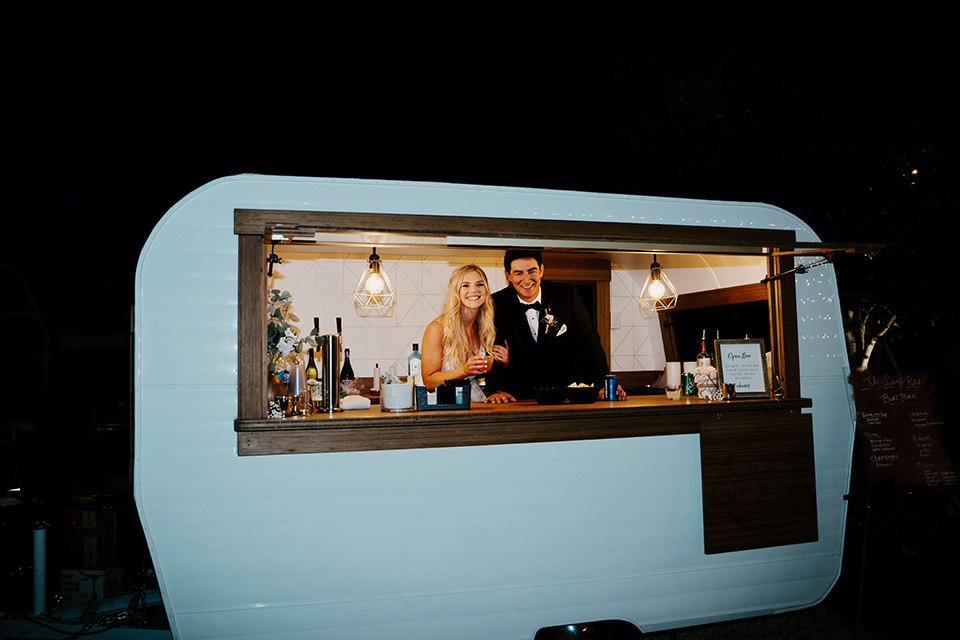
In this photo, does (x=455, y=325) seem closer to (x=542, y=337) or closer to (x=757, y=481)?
(x=542, y=337)

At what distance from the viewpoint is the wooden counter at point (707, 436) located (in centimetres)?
269

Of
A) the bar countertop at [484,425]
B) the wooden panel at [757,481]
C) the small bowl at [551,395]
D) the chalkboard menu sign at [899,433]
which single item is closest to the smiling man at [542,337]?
the small bowl at [551,395]

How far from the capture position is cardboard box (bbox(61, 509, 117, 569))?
4.14 metres

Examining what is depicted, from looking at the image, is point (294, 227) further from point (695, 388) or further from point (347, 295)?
point (347, 295)

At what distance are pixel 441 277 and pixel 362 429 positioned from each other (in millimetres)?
3458

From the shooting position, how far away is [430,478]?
2.76 metres

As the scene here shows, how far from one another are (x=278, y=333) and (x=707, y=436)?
7.75 feet

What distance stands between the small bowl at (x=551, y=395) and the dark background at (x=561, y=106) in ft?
8.17

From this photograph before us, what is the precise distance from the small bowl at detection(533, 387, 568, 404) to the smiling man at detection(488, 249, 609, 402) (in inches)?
37.8

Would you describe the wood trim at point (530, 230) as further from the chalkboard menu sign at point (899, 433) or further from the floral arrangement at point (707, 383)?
the chalkboard menu sign at point (899, 433)

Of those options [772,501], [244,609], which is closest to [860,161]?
[772,501]

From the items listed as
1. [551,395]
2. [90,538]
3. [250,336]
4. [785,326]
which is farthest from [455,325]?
[90,538]

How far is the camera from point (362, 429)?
2.69m

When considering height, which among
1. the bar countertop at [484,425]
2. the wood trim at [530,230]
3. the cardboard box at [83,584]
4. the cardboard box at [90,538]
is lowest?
the cardboard box at [83,584]
